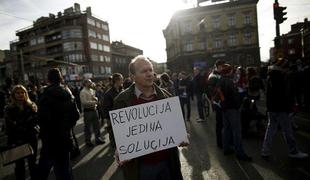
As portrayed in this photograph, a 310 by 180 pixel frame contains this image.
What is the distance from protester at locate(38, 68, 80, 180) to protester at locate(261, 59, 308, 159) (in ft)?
12.5

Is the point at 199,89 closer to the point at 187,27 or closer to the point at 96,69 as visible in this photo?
the point at 187,27

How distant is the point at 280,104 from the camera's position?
5.00m

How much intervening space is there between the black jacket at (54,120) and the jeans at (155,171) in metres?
1.87

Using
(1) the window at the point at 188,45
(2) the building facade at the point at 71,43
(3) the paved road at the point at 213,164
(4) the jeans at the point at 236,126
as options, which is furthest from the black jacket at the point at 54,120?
(2) the building facade at the point at 71,43

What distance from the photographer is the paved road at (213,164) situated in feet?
14.8

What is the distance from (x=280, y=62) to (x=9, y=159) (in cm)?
512

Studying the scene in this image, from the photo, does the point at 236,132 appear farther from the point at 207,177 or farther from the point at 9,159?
the point at 9,159

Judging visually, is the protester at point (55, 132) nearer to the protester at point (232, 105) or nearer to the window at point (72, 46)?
the protester at point (232, 105)

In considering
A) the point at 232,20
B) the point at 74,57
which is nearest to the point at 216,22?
the point at 232,20

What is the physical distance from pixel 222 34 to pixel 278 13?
38.1m

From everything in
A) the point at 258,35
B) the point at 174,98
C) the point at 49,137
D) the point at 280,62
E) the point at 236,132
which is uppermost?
the point at 258,35

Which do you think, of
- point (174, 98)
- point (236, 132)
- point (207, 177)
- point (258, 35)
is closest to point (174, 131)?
point (174, 98)

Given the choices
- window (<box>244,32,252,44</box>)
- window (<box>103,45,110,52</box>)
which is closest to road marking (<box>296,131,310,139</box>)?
window (<box>244,32,252,44</box>)

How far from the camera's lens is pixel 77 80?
2125 inches
